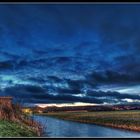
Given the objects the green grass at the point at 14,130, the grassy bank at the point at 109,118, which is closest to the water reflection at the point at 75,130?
the grassy bank at the point at 109,118

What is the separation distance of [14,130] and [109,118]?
69.9 inches

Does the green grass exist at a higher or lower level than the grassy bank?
lower

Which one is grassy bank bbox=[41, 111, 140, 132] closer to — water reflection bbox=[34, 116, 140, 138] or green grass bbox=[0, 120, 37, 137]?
water reflection bbox=[34, 116, 140, 138]

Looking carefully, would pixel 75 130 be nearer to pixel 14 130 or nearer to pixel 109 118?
Result: pixel 109 118

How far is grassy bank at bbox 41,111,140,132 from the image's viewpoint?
30.0 ft

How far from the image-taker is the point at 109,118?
9328 millimetres

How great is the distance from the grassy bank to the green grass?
512mm

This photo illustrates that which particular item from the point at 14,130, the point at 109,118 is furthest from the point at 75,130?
the point at 14,130

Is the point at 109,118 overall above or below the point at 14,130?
above

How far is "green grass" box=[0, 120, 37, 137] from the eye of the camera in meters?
8.98

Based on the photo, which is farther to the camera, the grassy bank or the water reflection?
the grassy bank

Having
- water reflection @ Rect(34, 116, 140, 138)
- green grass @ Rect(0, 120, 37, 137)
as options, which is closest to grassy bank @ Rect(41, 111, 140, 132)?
water reflection @ Rect(34, 116, 140, 138)

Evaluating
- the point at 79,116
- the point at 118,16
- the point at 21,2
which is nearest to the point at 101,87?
the point at 79,116

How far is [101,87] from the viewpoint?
30.0ft
